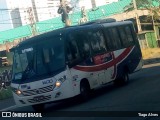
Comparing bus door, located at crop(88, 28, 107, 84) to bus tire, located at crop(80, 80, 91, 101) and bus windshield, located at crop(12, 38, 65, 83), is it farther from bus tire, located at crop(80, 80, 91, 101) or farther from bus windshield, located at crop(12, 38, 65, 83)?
bus windshield, located at crop(12, 38, 65, 83)

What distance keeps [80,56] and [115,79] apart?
3.34 m

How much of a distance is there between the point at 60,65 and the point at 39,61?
31.0 inches

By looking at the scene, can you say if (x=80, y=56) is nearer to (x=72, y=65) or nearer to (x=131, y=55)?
(x=72, y=65)

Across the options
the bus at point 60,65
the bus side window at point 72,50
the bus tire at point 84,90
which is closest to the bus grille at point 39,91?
the bus at point 60,65

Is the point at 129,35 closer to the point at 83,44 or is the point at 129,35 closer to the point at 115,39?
the point at 115,39

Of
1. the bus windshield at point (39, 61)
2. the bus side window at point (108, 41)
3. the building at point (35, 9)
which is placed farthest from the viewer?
the building at point (35, 9)

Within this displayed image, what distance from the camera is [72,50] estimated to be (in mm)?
14016

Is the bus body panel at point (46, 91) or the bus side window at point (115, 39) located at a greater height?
the bus side window at point (115, 39)

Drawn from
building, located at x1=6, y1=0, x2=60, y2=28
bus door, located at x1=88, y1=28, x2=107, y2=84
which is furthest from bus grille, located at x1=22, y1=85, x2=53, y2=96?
building, located at x1=6, y1=0, x2=60, y2=28

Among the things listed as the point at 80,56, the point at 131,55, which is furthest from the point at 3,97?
the point at 80,56

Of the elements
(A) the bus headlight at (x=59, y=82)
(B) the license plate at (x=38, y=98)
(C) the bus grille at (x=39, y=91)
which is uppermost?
(A) the bus headlight at (x=59, y=82)

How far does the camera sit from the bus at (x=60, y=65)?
43.4 feet

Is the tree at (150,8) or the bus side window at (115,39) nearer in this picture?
the bus side window at (115,39)

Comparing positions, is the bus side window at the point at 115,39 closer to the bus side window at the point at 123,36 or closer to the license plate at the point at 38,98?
the bus side window at the point at 123,36
